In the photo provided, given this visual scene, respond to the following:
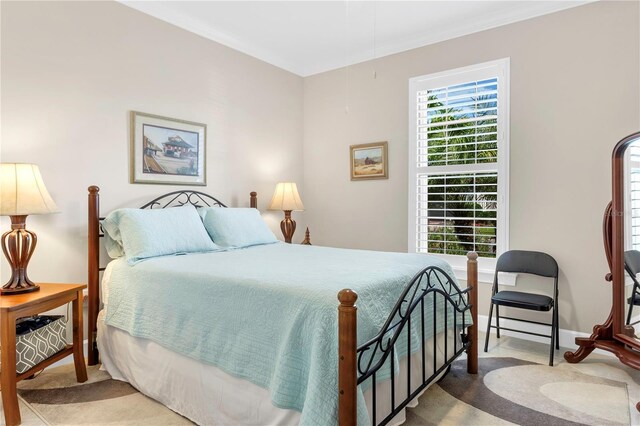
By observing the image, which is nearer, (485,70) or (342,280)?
(342,280)

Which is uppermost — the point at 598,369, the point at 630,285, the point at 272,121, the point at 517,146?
the point at 272,121

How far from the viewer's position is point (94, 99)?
288 cm

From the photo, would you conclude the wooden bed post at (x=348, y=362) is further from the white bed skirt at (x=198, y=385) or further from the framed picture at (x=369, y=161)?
the framed picture at (x=369, y=161)

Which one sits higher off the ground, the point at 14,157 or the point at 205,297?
the point at 14,157

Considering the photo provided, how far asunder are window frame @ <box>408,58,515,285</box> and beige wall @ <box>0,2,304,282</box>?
174 cm

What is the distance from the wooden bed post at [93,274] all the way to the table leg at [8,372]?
71cm

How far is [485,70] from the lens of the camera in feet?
11.5

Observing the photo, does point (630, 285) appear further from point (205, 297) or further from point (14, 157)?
point (14, 157)

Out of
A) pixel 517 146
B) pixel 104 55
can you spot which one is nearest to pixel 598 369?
pixel 517 146

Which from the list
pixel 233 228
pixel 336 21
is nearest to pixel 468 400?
pixel 233 228

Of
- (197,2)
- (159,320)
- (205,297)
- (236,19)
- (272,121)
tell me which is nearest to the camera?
(205,297)

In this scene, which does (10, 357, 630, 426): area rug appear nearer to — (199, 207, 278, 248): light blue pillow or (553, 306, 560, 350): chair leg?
(553, 306, 560, 350): chair leg

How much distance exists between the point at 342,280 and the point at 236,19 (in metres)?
2.76

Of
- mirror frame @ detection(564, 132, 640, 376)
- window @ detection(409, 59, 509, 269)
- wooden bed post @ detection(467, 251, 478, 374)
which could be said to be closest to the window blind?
window @ detection(409, 59, 509, 269)
